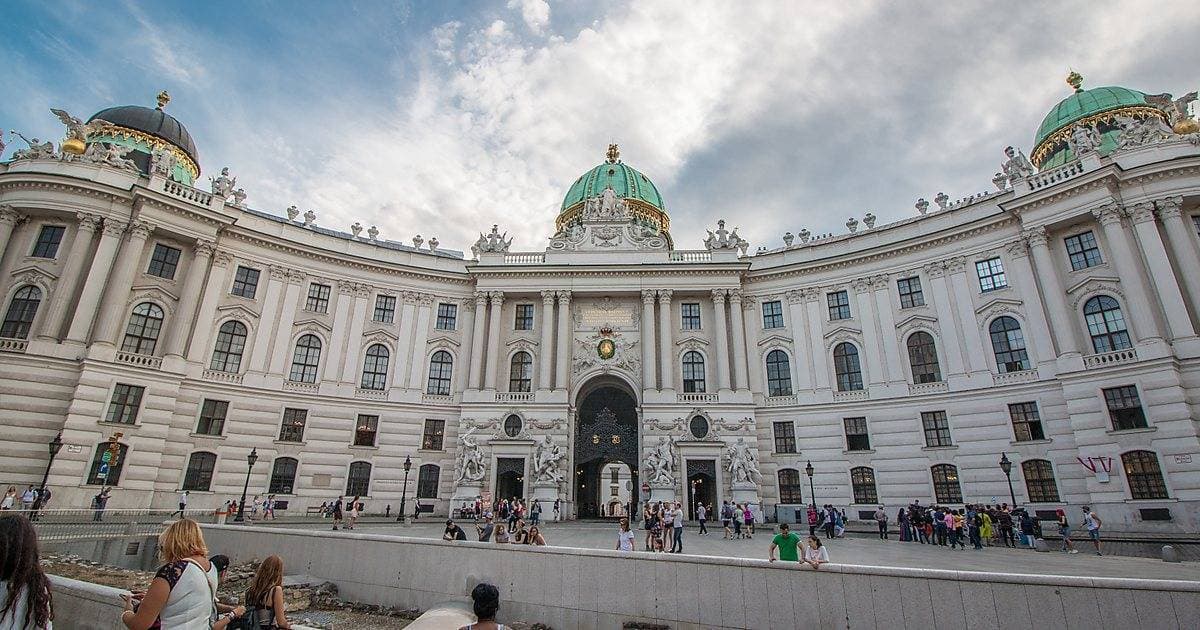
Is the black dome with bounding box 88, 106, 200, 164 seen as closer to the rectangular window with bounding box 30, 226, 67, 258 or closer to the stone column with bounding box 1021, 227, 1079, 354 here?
the rectangular window with bounding box 30, 226, 67, 258

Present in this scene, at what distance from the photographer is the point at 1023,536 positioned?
74.3 ft

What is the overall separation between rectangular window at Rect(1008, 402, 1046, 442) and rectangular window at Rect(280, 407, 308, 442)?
40.9m

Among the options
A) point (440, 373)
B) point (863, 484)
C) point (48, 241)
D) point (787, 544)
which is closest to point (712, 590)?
point (787, 544)

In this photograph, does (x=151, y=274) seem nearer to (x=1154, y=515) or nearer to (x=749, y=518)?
(x=749, y=518)

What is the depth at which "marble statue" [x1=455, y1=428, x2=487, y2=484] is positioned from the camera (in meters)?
33.7

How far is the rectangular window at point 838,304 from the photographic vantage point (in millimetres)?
36562

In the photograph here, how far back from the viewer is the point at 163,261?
107ft

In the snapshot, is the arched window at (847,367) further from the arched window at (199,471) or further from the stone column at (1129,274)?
the arched window at (199,471)

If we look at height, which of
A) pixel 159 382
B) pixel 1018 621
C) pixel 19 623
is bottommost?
pixel 1018 621

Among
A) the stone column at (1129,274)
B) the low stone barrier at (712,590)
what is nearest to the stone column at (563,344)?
the low stone barrier at (712,590)

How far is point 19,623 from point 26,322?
119 ft

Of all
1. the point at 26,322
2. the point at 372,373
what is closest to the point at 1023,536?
the point at 372,373

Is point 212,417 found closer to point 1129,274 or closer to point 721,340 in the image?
point 721,340

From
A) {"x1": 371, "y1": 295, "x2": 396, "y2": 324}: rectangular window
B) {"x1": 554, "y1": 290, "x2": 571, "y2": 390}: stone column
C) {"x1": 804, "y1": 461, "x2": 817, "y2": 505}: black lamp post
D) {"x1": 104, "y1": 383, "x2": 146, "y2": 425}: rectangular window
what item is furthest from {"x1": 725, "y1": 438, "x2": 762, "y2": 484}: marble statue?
{"x1": 104, "y1": 383, "x2": 146, "y2": 425}: rectangular window
